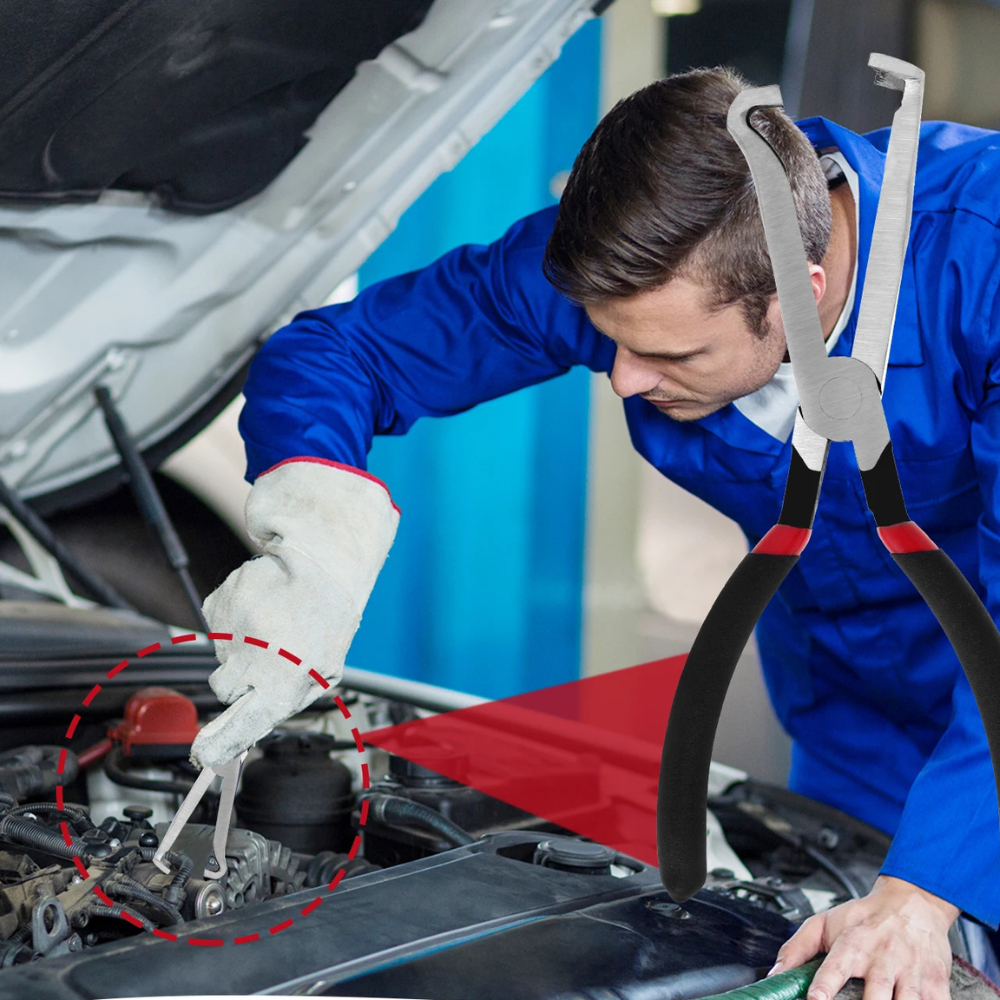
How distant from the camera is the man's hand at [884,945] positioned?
773 millimetres

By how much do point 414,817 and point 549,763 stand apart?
331 millimetres

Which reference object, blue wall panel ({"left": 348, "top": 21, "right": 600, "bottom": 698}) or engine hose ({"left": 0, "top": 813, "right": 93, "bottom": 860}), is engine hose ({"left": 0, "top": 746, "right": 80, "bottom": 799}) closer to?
engine hose ({"left": 0, "top": 813, "right": 93, "bottom": 860})

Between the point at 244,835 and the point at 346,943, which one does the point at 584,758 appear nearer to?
the point at 244,835

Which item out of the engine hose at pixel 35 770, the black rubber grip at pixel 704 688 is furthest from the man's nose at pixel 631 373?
the engine hose at pixel 35 770

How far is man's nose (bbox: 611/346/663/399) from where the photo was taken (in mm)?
1064

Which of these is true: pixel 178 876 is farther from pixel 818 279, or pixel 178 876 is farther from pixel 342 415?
pixel 818 279

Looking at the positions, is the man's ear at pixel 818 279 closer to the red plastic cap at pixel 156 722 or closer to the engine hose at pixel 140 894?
the engine hose at pixel 140 894

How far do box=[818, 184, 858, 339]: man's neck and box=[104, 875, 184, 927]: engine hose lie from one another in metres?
0.78

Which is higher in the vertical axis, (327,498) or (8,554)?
(327,498)

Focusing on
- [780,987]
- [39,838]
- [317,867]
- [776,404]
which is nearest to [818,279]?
[776,404]

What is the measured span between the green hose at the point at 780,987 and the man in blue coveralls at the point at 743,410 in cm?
2

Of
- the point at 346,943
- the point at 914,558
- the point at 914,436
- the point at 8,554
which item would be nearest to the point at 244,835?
the point at 346,943

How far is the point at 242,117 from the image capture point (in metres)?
1.36

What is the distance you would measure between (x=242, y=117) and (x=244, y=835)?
81 centimetres
